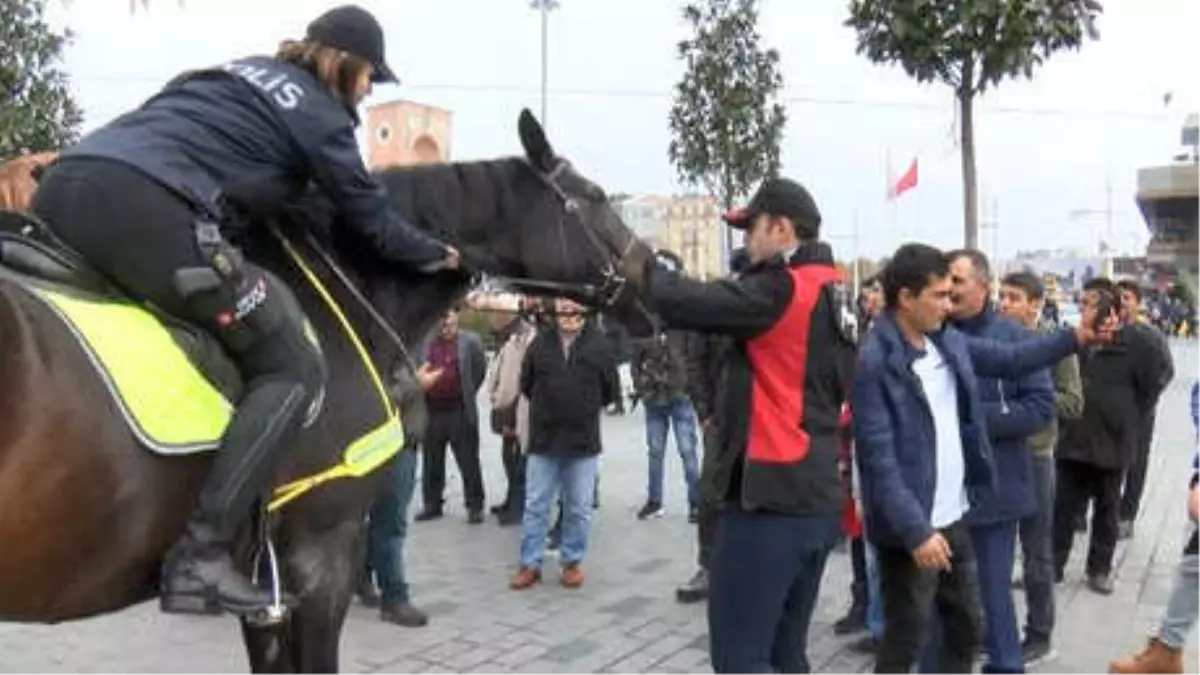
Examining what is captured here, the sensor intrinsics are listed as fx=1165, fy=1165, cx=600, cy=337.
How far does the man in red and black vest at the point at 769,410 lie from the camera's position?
375 cm

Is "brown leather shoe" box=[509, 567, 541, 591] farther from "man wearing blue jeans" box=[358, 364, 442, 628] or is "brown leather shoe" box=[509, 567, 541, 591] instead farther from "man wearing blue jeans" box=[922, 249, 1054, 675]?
"man wearing blue jeans" box=[922, 249, 1054, 675]

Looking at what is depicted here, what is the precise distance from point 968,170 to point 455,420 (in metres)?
4.49

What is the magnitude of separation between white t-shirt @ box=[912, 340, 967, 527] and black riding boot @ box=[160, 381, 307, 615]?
2424mm

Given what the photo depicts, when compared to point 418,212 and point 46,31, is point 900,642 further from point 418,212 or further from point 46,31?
point 46,31

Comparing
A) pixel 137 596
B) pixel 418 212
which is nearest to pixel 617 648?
pixel 418 212

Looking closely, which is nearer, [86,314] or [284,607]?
[86,314]

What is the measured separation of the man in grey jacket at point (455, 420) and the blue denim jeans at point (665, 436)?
148 centimetres

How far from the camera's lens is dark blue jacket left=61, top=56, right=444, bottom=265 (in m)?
2.95

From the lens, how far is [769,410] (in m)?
3.79

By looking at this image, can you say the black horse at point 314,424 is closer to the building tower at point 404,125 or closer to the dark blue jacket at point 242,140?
the dark blue jacket at point 242,140

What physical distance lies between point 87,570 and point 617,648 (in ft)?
12.1

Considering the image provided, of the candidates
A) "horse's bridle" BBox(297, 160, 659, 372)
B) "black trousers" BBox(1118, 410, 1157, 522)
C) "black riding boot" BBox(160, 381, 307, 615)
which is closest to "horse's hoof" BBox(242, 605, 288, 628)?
"black riding boot" BBox(160, 381, 307, 615)

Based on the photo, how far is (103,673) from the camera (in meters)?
5.51

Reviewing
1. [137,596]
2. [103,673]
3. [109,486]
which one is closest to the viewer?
[109,486]
